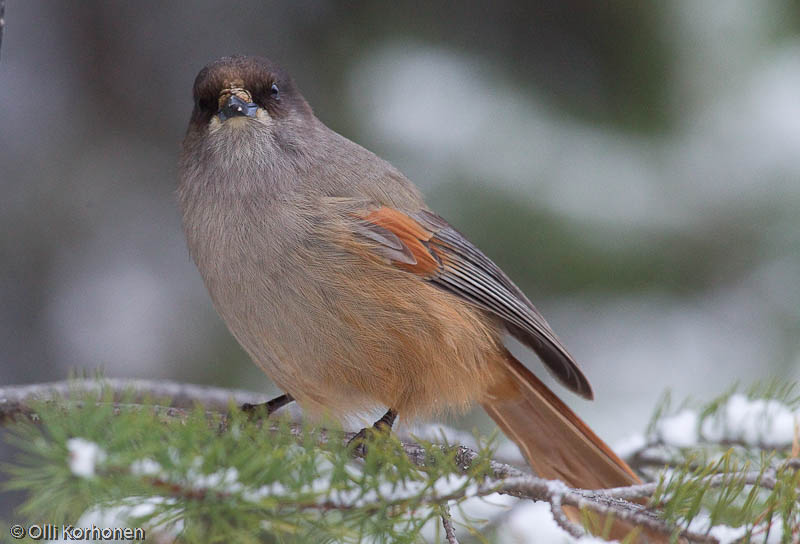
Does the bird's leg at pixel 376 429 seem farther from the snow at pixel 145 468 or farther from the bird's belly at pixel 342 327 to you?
the snow at pixel 145 468

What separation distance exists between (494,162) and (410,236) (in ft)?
3.71

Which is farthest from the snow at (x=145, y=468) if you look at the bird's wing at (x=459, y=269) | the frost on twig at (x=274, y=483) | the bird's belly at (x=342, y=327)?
the bird's wing at (x=459, y=269)

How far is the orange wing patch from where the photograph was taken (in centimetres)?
276

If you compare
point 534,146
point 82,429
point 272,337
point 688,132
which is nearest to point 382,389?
point 272,337

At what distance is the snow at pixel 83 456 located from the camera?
1240 millimetres

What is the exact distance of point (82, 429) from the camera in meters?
1.34

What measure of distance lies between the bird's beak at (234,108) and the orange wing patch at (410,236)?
56 centimetres

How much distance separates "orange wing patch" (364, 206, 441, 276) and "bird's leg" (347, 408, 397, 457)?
0.50m

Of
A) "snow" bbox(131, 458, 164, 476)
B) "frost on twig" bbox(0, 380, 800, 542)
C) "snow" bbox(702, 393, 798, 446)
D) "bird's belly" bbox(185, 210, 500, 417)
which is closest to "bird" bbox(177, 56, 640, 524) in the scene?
"bird's belly" bbox(185, 210, 500, 417)

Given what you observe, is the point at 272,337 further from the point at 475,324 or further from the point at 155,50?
the point at 155,50

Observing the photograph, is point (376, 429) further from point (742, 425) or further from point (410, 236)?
point (742, 425)

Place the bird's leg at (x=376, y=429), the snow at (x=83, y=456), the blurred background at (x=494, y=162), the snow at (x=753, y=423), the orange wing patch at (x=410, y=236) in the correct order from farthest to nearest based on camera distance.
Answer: the blurred background at (x=494, y=162) < the orange wing patch at (x=410, y=236) < the snow at (x=753, y=423) < the bird's leg at (x=376, y=429) < the snow at (x=83, y=456)

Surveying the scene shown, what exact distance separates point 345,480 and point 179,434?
0.31m

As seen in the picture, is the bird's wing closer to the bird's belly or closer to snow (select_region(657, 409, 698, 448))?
the bird's belly
